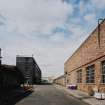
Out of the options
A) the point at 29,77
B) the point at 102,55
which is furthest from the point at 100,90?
the point at 29,77

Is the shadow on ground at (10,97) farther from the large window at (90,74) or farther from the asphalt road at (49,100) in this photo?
the large window at (90,74)

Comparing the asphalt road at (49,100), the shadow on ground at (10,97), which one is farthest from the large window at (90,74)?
the shadow on ground at (10,97)

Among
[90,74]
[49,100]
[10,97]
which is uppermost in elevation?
[90,74]

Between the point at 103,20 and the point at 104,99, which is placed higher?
the point at 103,20

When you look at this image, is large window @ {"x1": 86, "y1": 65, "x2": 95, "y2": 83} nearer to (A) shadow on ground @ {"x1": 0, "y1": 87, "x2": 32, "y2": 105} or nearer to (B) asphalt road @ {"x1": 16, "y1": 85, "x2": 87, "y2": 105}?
(B) asphalt road @ {"x1": 16, "y1": 85, "x2": 87, "y2": 105}

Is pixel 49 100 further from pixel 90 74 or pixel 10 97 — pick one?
pixel 90 74

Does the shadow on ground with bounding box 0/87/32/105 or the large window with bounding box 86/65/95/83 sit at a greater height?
the large window with bounding box 86/65/95/83

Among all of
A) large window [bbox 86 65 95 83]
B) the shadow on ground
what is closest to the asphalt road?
the shadow on ground

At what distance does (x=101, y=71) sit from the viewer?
2881 cm

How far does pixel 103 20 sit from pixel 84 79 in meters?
13.3

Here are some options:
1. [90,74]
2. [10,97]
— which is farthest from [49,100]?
[90,74]

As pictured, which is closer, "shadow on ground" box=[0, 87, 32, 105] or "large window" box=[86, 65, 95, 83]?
"shadow on ground" box=[0, 87, 32, 105]

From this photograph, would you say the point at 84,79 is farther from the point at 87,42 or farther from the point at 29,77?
the point at 29,77

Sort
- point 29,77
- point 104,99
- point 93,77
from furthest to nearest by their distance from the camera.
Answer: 1. point 29,77
2. point 93,77
3. point 104,99
